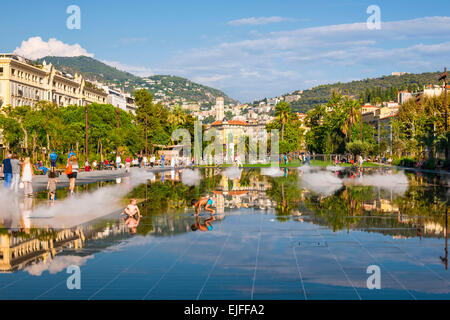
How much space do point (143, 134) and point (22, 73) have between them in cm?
2165

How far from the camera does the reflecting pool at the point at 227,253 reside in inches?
245

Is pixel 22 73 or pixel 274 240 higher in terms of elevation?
pixel 22 73

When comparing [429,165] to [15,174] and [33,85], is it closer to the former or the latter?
[15,174]

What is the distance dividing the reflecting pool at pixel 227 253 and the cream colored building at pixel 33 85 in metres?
67.7

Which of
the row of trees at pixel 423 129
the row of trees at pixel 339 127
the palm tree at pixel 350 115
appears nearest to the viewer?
the row of trees at pixel 423 129

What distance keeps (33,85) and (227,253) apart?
84761 millimetres

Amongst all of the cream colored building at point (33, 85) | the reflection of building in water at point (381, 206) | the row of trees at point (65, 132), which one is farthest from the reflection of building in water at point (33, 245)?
the cream colored building at point (33, 85)

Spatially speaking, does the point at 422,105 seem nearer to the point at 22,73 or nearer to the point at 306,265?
the point at 22,73

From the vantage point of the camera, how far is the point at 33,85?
282 feet

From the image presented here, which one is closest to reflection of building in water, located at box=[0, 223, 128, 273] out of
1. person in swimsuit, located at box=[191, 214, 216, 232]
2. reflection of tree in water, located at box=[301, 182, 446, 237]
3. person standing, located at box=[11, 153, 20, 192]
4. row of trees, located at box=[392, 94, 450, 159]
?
person in swimsuit, located at box=[191, 214, 216, 232]

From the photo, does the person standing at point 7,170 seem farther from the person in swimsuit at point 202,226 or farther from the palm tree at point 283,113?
the palm tree at point 283,113
